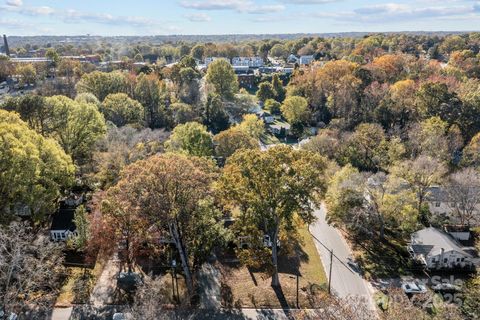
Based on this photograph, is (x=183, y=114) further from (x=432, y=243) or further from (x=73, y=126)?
(x=432, y=243)

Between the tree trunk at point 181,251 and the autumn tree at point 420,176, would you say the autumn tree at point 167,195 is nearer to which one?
the tree trunk at point 181,251

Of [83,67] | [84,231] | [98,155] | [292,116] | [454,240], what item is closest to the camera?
[84,231]

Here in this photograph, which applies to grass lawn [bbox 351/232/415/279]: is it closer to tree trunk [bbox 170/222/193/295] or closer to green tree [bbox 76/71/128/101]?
tree trunk [bbox 170/222/193/295]

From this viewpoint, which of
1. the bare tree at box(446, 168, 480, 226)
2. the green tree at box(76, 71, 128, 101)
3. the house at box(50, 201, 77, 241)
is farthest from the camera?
the green tree at box(76, 71, 128, 101)

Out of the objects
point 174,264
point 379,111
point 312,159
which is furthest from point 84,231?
point 379,111

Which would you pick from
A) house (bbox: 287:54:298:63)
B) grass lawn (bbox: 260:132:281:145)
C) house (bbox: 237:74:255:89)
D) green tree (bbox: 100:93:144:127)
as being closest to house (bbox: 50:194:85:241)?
green tree (bbox: 100:93:144:127)

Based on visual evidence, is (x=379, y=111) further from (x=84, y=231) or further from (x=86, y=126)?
(x=84, y=231)

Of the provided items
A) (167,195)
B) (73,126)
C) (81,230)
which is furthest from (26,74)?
(167,195)
